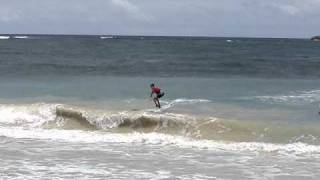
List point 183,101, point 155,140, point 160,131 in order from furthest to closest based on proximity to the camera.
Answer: point 183,101, point 160,131, point 155,140

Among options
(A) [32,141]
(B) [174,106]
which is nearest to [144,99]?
(B) [174,106]

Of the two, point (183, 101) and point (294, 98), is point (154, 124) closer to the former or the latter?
point (183, 101)

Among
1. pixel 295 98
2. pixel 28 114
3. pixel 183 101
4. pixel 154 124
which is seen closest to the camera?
pixel 154 124

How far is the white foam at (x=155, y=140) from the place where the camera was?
16.4 metres

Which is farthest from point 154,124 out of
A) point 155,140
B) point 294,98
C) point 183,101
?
point 294,98

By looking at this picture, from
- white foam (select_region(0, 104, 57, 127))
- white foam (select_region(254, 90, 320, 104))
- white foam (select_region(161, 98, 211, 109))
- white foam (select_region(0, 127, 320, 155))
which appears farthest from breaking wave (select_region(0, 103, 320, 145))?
white foam (select_region(254, 90, 320, 104))

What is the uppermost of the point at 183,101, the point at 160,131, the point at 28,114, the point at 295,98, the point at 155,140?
the point at 295,98

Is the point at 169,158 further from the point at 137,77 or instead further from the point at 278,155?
the point at 137,77

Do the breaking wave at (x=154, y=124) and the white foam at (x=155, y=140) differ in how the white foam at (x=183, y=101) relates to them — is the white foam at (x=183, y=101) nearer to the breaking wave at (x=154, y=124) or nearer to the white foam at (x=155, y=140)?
the breaking wave at (x=154, y=124)

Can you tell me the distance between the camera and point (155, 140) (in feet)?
57.8

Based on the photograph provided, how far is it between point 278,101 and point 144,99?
614cm

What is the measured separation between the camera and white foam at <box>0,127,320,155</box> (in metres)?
16.4

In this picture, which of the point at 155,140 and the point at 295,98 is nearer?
the point at 155,140

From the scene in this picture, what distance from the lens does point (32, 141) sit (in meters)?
17.0
